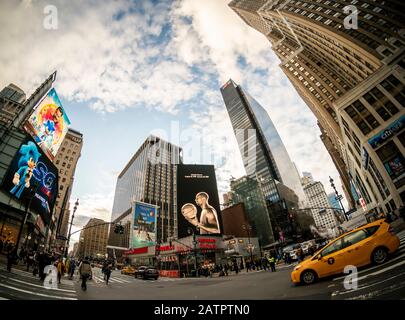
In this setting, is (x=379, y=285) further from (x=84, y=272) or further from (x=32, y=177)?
(x=32, y=177)

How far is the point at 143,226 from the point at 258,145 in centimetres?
8541

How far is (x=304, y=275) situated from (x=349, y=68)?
56570 millimetres

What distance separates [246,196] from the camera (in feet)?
304

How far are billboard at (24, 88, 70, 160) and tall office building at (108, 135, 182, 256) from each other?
82956 mm

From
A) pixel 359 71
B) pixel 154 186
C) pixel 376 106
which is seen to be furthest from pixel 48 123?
pixel 154 186

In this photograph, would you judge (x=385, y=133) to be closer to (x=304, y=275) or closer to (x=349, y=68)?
(x=349, y=68)

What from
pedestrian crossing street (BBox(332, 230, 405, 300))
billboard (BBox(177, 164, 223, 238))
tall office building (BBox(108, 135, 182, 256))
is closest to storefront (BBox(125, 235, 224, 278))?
billboard (BBox(177, 164, 223, 238))

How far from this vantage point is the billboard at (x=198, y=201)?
54.3 m

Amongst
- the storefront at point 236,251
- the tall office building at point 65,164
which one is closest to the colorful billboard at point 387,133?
the storefront at point 236,251

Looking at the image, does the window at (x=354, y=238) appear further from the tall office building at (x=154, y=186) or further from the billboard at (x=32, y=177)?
the tall office building at (x=154, y=186)

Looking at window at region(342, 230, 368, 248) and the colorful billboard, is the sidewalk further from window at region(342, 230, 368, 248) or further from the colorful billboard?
window at region(342, 230, 368, 248)

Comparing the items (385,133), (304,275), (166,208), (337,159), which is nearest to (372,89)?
(385,133)

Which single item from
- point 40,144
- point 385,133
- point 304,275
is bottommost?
point 304,275

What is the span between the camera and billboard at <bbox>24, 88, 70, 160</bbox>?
30.2 metres
